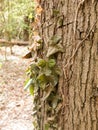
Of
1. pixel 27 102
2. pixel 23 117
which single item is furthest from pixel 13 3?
pixel 23 117

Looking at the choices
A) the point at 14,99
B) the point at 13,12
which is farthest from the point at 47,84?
the point at 13,12

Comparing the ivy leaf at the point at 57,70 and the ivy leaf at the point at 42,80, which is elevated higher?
the ivy leaf at the point at 57,70

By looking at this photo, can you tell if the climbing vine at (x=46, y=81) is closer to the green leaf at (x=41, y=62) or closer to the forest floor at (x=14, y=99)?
the green leaf at (x=41, y=62)

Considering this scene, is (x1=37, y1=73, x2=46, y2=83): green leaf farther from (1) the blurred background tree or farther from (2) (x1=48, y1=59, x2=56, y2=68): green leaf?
(1) the blurred background tree

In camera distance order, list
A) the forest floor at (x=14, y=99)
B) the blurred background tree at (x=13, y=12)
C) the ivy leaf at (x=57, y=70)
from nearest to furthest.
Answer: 1. the ivy leaf at (x=57, y=70)
2. the forest floor at (x=14, y=99)
3. the blurred background tree at (x=13, y=12)

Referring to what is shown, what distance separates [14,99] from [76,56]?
346 cm

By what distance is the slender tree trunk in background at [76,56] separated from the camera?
1.30 metres

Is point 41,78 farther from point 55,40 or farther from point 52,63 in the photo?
point 55,40

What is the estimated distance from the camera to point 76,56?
53.2 inches

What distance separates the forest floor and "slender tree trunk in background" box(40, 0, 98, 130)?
7.78 feet

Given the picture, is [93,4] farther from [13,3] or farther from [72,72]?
[13,3]

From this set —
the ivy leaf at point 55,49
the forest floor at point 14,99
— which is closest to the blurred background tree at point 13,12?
the forest floor at point 14,99

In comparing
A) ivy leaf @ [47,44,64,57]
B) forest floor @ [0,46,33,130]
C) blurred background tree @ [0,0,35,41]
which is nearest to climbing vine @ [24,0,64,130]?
ivy leaf @ [47,44,64,57]

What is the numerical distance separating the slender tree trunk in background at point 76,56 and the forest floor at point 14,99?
93.4 inches
